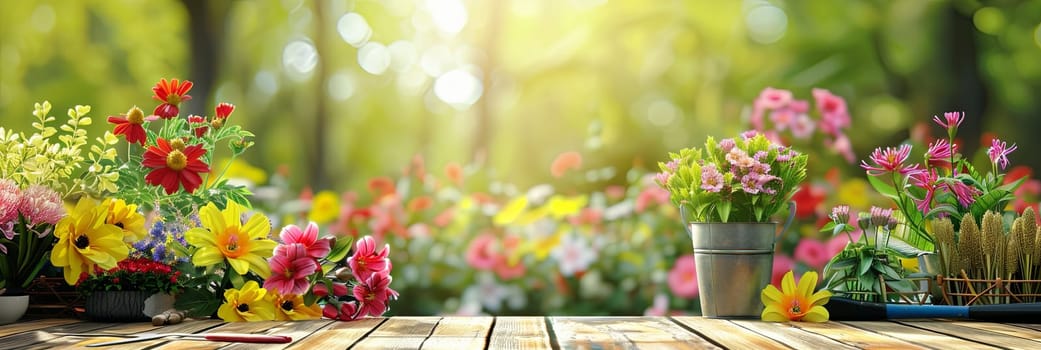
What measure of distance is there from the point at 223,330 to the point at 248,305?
0.20 metres

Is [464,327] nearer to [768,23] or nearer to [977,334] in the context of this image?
[977,334]

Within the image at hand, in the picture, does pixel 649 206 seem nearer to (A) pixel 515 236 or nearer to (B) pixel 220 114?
(A) pixel 515 236

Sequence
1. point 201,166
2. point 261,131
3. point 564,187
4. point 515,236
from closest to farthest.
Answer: point 201,166 → point 515,236 → point 564,187 → point 261,131

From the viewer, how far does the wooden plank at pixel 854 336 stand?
4.80ft

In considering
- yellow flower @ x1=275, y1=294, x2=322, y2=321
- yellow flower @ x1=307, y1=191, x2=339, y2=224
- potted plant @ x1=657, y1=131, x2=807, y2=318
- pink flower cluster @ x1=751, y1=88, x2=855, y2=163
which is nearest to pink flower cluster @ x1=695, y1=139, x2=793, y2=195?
potted plant @ x1=657, y1=131, x2=807, y2=318

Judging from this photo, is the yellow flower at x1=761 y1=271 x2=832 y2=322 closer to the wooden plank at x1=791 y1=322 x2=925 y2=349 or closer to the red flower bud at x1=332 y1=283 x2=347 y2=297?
the wooden plank at x1=791 y1=322 x2=925 y2=349

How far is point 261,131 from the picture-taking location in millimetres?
6332

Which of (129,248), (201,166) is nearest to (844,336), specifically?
(201,166)

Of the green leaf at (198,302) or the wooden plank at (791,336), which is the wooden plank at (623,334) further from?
the green leaf at (198,302)

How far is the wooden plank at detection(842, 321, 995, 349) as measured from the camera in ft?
4.83

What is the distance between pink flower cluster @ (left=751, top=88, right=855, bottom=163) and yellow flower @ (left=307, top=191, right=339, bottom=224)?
1.75m

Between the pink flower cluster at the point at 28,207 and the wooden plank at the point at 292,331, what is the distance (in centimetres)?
51

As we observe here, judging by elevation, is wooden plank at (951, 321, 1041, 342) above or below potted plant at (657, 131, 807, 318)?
below

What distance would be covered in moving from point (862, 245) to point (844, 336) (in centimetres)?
40
